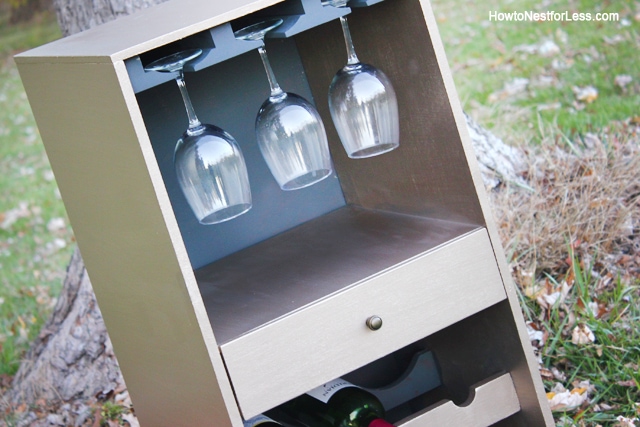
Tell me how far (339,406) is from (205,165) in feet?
2.16

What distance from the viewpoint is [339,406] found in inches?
70.5

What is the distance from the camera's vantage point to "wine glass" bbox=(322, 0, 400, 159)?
4.99 feet

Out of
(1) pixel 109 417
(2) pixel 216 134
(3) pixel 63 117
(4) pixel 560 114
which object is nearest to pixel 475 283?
(2) pixel 216 134

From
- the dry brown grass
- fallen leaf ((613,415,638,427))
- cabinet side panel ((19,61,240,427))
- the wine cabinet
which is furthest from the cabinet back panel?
fallen leaf ((613,415,638,427))

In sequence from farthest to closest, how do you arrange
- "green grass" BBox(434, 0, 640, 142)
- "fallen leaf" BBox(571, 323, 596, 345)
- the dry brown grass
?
"green grass" BBox(434, 0, 640, 142) → the dry brown grass → "fallen leaf" BBox(571, 323, 596, 345)

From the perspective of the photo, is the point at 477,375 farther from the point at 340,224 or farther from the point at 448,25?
the point at 448,25

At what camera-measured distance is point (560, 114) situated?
142 inches

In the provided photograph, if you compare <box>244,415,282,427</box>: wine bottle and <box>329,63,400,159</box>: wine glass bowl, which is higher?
<box>329,63,400,159</box>: wine glass bowl

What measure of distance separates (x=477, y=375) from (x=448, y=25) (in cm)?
443

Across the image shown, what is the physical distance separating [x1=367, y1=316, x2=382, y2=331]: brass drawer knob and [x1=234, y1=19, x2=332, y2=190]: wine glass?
0.96ft

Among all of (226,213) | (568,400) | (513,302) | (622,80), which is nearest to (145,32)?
(226,213)

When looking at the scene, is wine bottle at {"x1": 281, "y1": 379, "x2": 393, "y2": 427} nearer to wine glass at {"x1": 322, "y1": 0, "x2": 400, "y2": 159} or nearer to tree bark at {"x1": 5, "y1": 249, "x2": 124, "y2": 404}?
wine glass at {"x1": 322, "y1": 0, "x2": 400, "y2": 159}

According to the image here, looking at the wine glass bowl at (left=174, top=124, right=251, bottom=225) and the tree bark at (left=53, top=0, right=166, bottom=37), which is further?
the tree bark at (left=53, top=0, right=166, bottom=37)

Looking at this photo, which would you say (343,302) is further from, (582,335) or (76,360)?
(76,360)
